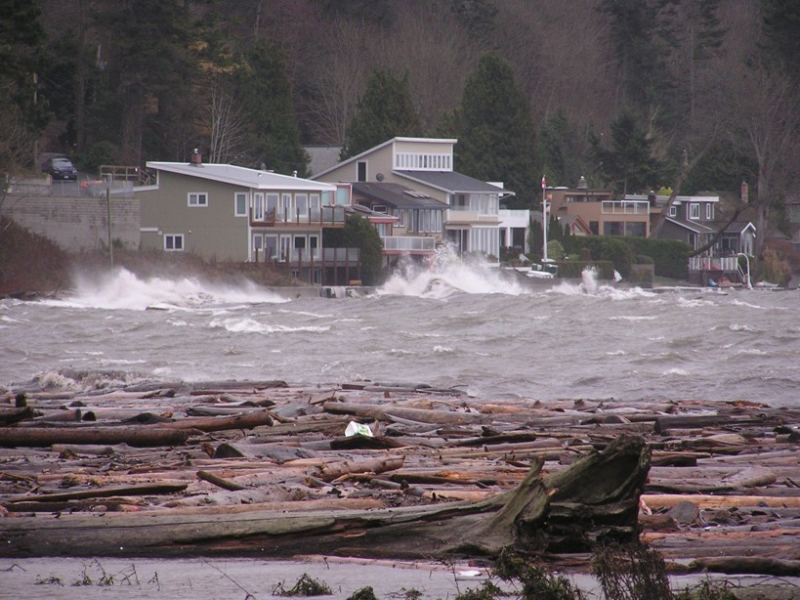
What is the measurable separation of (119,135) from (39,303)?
23909 millimetres

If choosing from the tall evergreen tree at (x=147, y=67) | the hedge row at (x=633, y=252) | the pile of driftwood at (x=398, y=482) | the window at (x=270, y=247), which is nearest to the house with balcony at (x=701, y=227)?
the hedge row at (x=633, y=252)

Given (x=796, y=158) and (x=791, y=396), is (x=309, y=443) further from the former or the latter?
(x=796, y=158)

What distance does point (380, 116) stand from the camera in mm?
83750

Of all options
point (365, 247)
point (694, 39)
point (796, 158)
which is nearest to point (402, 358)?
point (365, 247)

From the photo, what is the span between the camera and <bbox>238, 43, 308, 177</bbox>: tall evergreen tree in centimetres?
8000

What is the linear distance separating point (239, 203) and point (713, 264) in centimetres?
3144

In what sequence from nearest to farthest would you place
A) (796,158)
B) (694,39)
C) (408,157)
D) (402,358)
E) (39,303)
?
1. (402,358)
2. (39,303)
3. (408,157)
4. (796,158)
5. (694,39)

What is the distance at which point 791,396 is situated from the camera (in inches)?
928

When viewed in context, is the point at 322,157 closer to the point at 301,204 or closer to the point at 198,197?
the point at 301,204

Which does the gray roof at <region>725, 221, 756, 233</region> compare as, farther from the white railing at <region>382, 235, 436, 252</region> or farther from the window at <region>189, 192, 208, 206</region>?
the window at <region>189, 192, 208, 206</region>

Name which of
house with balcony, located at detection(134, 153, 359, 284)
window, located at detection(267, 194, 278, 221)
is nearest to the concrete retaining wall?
house with balcony, located at detection(134, 153, 359, 284)

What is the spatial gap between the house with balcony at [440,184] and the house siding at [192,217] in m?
12.4

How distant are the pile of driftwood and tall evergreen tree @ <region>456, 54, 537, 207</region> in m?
67.4

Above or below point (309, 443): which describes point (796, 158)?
above
